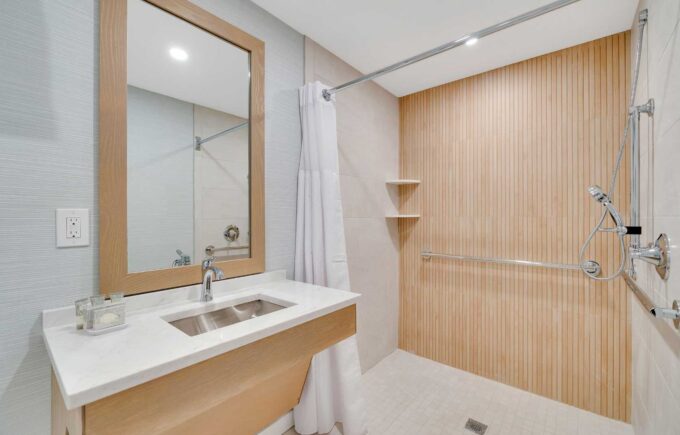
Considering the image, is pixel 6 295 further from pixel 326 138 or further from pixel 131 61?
pixel 326 138

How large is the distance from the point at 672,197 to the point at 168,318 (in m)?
1.82

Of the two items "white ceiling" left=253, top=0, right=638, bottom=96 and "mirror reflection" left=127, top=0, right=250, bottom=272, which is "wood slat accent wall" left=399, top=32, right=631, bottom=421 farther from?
"mirror reflection" left=127, top=0, right=250, bottom=272

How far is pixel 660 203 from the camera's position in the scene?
1.14 meters

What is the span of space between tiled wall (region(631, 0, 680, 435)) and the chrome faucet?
1.61 m

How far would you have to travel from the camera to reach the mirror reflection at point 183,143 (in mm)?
1208

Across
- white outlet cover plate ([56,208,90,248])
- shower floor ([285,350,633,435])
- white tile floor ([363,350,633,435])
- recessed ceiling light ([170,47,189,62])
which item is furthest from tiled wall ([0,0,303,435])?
white tile floor ([363,350,633,435])

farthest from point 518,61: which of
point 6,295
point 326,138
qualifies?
point 6,295

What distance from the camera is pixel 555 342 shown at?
201cm

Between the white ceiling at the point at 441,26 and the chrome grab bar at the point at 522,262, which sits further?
the chrome grab bar at the point at 522,262

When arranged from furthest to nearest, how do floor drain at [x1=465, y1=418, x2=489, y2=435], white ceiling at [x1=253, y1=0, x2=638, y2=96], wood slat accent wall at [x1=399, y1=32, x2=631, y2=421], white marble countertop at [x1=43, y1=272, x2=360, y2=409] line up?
1. wood slat accent wall at [x1=399, y1=32, x2=631, y2=421]
2. floor drain at [x1=465, y1=418, x2=489, y2=435]
3. white ceiling at [x1=253, y1=0, x2=638, y2=96]
4. white marble countertop at [x1=43, y1=272, x2=360, y2=409]

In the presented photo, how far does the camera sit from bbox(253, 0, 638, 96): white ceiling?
1.60 meters

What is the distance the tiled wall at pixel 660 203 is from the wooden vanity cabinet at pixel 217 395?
113 cm

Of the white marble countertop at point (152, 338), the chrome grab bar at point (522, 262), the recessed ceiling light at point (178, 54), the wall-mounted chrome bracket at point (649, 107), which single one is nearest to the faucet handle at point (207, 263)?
the white marble countertop at point (152, 338)

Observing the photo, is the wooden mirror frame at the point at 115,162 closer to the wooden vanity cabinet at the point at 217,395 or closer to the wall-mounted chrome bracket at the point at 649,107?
the wooden vanity cabinet at the point at 217,395
